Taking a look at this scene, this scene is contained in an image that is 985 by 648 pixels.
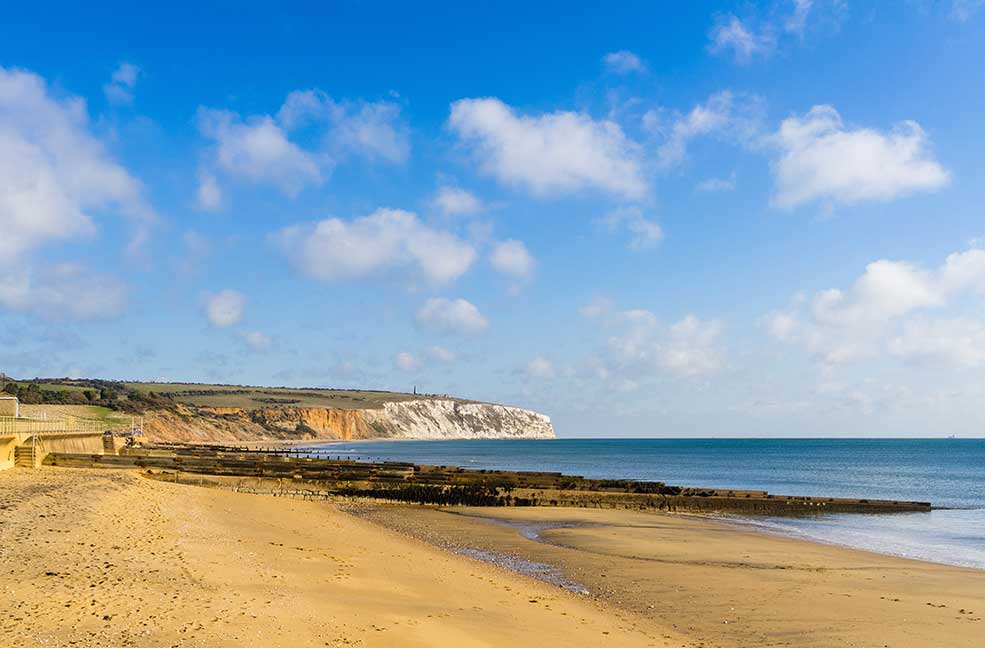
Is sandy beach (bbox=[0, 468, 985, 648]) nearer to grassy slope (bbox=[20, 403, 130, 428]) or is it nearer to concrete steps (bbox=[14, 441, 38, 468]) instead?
concrete steps (bbox=[14, 441, 38, 468])

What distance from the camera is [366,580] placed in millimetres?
14820

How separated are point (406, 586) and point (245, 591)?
147 inches

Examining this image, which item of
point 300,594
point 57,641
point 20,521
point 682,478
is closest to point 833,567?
point 300,594

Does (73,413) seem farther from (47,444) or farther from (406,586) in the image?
(406,586)

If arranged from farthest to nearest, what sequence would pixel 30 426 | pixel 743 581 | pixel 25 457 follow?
pixel 30 426 < pixel 25 457 < pixel 743 581

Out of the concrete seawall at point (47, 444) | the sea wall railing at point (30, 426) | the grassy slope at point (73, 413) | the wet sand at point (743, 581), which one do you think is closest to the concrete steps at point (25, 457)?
the concrete seawall at point (47, 444)

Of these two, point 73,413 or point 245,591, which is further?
point 73,413

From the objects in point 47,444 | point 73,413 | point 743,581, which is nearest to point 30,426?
point 47,444

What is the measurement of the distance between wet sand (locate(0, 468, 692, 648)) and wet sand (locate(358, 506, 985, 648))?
1.58 metres

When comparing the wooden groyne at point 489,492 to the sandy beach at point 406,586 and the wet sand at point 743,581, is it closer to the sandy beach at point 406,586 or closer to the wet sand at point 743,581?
the wet sand at point 743,581

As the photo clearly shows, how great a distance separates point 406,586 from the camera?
48.2ft

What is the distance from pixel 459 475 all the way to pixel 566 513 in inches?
553

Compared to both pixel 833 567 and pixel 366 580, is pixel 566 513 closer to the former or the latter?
pixel 833 567

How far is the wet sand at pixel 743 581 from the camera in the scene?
43.9ft
